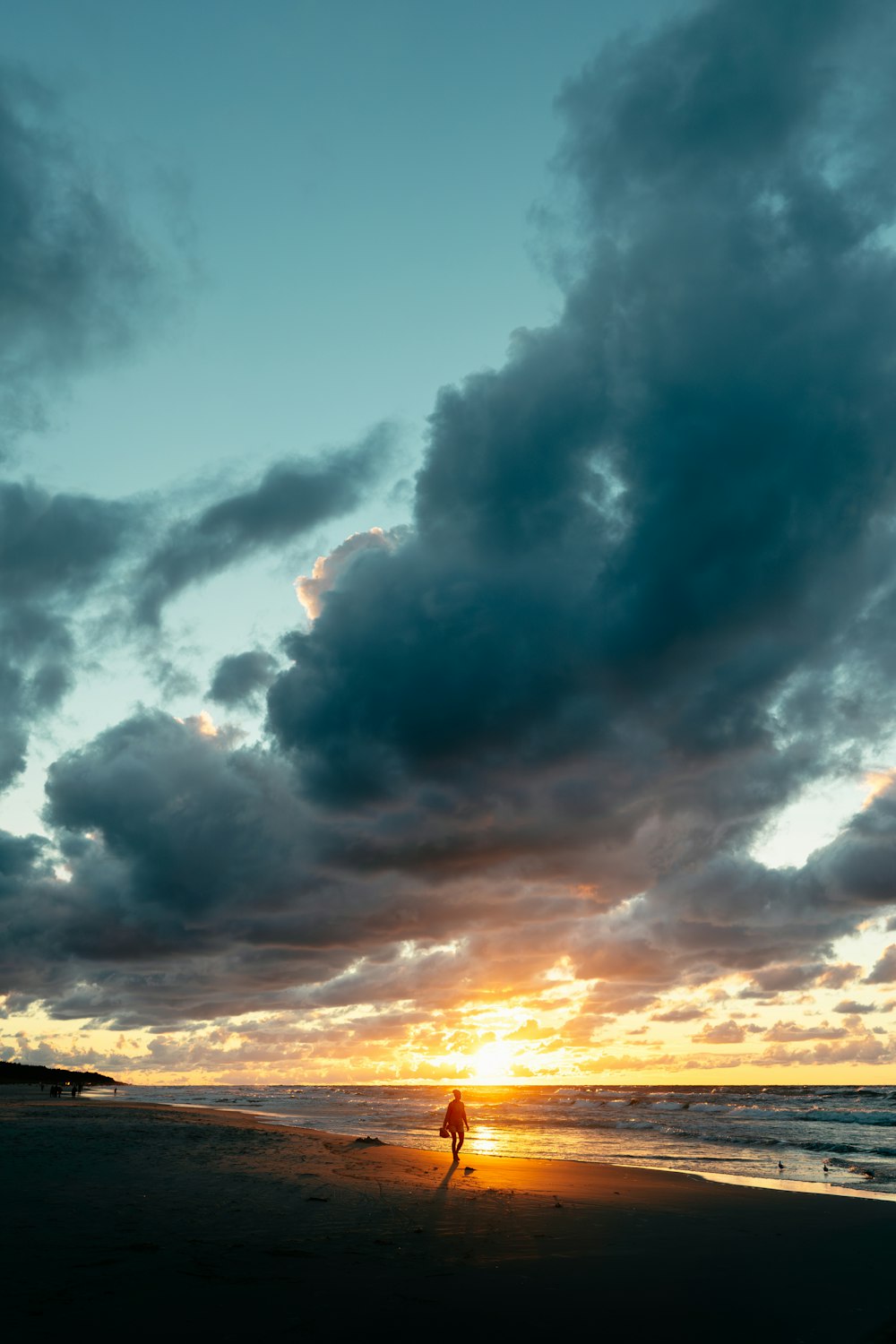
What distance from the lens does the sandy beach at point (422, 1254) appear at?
1028 centimetres

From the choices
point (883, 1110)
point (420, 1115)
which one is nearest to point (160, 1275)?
point (420, 1115)

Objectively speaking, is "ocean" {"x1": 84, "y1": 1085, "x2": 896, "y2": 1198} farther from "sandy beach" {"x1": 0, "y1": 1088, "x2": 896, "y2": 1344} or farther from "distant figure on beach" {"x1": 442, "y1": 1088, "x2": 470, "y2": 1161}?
"sandy beach" {"x1": 0, "y1": 1088, "x2": 896, "y2": 1344}

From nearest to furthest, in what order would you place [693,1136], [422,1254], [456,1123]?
[422,1254] → [456,1123] → [693,1136]

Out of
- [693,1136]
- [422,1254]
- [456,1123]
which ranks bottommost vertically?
[693,1136]

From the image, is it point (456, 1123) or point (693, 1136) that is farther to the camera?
point (693, 1136)

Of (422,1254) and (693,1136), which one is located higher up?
(422,1254)

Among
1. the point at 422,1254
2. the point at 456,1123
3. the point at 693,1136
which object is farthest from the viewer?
the point at 693,1136

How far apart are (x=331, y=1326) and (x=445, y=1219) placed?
813 centimetres

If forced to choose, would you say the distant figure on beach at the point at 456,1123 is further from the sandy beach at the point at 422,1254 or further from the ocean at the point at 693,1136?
Result: the sandy beach at the point at 422,1254

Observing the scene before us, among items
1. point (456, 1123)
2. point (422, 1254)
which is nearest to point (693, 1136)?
point (456, 1123)

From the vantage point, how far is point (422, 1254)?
1361 centimetres

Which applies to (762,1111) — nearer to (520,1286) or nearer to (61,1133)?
(61,1133)

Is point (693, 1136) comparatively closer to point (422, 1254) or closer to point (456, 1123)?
point (456, 1123)

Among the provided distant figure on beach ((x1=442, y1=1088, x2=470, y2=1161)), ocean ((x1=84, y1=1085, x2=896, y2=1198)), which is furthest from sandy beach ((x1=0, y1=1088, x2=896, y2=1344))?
ocean ((x1=84, y1=1085, x2=896, y2=1198))
